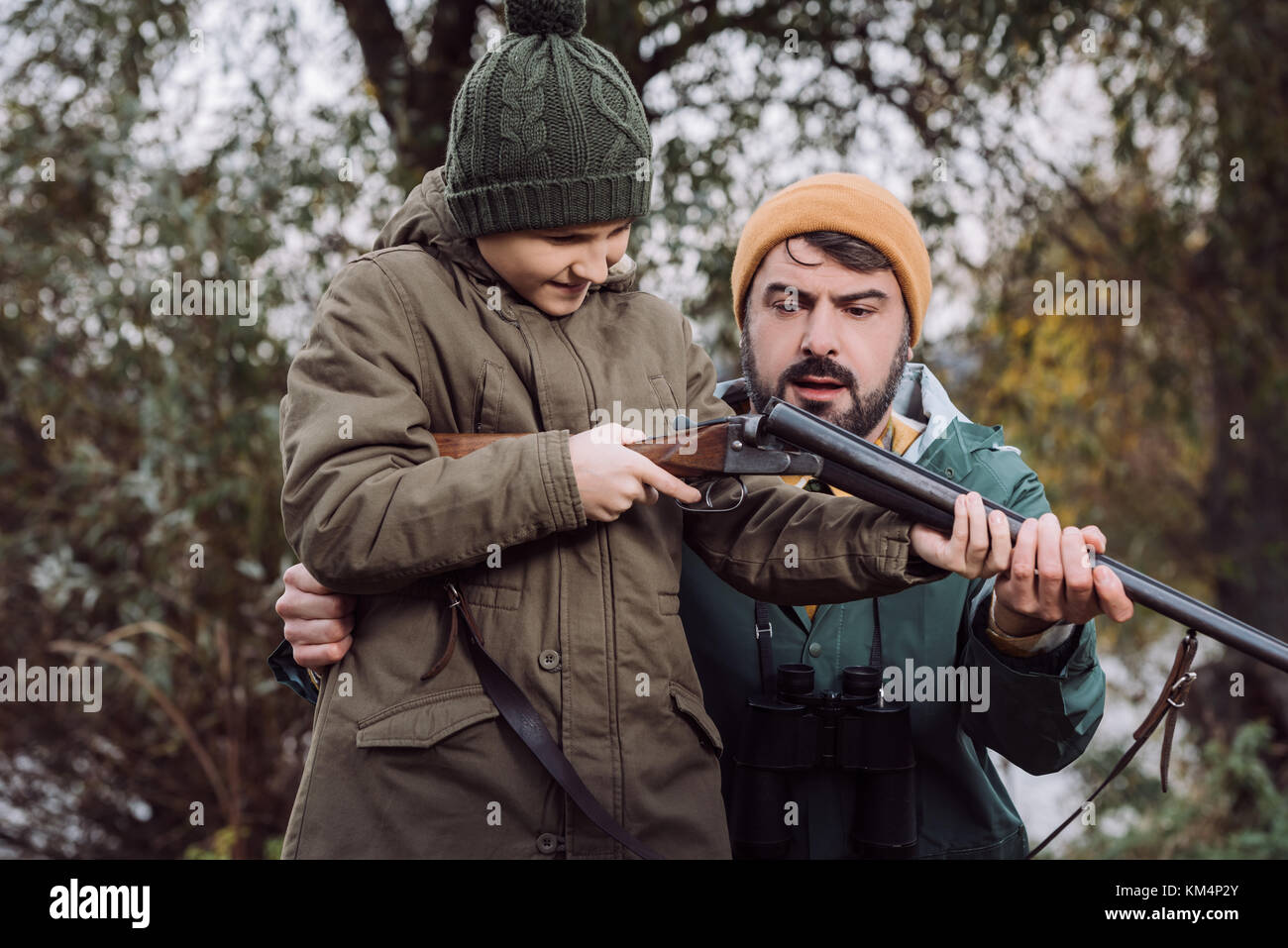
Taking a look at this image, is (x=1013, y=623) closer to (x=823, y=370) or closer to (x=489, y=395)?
(x=823, y=370)

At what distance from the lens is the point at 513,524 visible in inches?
83.0

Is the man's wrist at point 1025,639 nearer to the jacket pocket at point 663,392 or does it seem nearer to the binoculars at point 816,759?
the binoculars at point 816,759

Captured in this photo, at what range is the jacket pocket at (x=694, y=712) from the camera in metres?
2.29

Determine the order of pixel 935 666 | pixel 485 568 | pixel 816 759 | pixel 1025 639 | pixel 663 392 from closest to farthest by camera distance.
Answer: pixel 485 568 < pixel 663 392 < pixel 1025 639 < pixel 816 759 < pixel 935 666

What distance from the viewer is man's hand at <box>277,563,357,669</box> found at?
2.35 meters

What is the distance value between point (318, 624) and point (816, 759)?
1.21 meters

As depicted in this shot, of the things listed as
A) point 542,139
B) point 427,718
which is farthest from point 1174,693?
point 542,139

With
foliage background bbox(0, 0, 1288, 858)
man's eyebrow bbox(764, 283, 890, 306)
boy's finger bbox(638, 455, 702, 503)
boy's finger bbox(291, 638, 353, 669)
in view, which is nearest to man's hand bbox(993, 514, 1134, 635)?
boy's finger bbox(638, 455, 702, 503)

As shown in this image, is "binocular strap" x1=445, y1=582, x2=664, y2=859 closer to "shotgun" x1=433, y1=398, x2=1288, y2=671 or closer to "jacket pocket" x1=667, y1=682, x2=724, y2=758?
"jacket pocket" x1=667, y1=682, x2=724, y2=758

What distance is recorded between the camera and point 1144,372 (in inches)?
288

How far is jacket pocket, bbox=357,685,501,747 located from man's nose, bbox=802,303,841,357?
4.45ft
